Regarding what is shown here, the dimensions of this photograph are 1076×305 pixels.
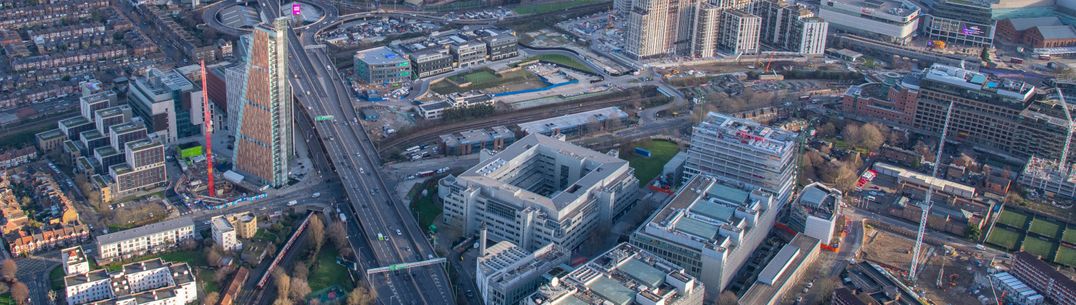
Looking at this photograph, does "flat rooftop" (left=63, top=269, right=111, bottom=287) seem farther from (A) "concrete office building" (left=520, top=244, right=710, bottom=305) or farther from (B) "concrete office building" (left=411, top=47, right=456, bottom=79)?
(B) "concrete office building" (left=411, top=47, right=456, bottom=79)

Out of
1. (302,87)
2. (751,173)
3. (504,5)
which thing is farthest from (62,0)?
(751,173)

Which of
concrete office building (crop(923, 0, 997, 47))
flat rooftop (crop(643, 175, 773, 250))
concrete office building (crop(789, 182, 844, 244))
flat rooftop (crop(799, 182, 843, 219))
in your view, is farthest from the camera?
concrete office building (crop(923, 0, 997, 47))

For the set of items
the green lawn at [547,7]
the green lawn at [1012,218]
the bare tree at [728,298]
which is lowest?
the bare tree at [728,298]

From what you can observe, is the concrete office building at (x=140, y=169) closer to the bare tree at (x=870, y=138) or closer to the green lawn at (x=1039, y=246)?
the bare tree at (x=870, y=138)

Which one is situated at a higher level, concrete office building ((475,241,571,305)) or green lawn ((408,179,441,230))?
concrete office building ((475,241,571,305))

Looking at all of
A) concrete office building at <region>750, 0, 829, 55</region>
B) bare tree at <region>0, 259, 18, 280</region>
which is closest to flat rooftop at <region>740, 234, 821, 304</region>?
bare tree at <region>0, 259, 18, 280</region>

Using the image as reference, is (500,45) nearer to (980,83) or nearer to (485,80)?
(485,80)

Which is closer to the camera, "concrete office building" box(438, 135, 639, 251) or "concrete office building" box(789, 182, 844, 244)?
"concrete office building" box(438, 135, 639, 251)

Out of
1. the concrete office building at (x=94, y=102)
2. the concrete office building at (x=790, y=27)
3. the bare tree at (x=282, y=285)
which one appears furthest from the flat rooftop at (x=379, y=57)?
the bare tree at (x=282, y=285)
